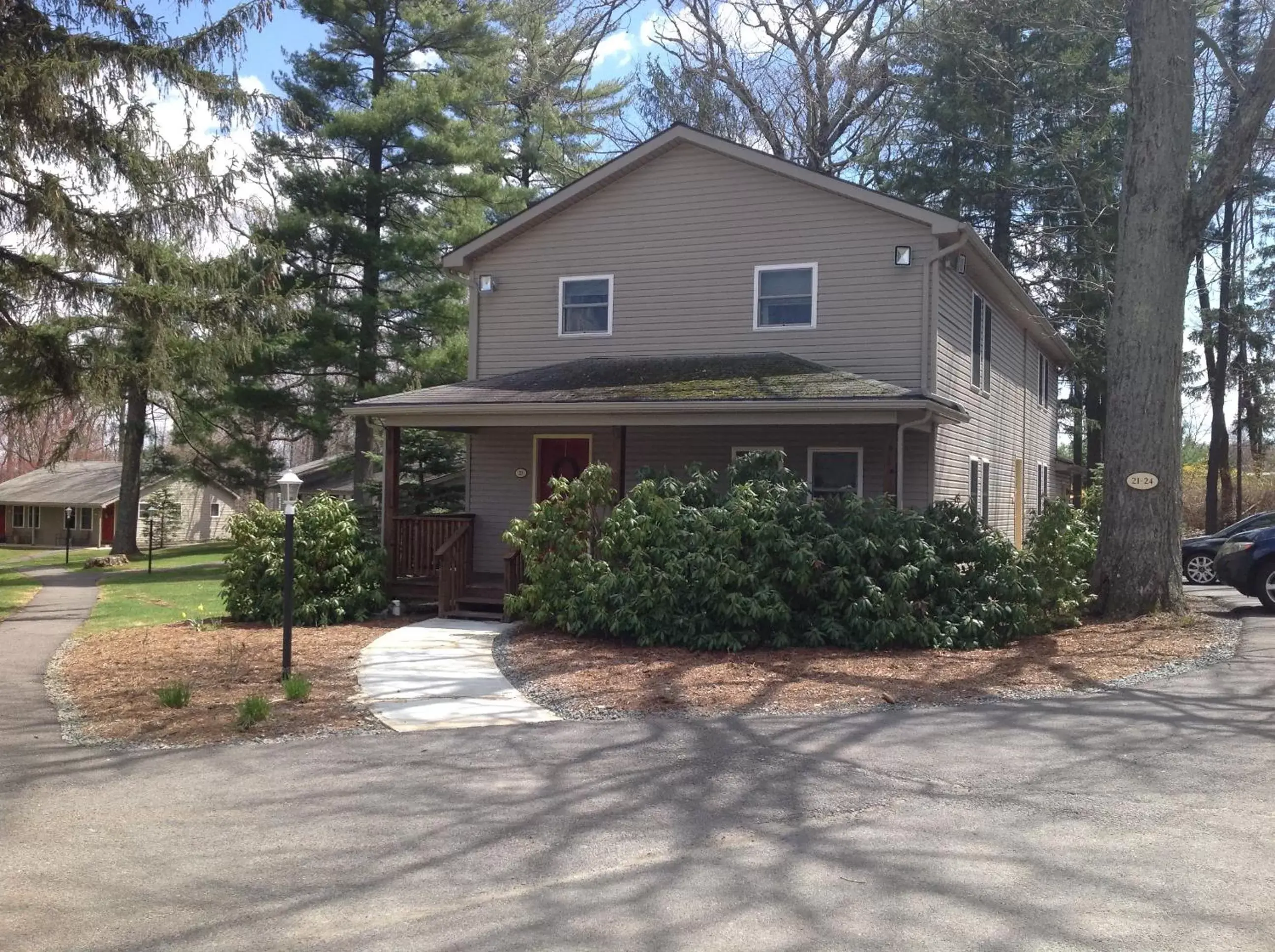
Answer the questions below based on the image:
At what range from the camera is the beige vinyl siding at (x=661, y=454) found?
15.0 metres

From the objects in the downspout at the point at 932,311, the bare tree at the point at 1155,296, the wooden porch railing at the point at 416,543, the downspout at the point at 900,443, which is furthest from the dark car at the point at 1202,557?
the wooden porch railing at the point at 416,543

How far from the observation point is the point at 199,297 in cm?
1541

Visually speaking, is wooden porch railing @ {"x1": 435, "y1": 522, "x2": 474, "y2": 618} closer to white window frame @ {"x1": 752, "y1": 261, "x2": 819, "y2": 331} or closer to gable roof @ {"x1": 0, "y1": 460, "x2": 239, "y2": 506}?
white window frame @ {"x1": 752, "y1": 261, "x2": 819, "y2": 331}

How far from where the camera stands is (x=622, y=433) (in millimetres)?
14328

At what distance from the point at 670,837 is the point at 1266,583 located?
11472mm

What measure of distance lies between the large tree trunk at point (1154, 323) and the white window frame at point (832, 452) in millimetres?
3421

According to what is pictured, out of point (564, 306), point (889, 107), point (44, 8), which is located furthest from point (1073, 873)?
point (889, 107)

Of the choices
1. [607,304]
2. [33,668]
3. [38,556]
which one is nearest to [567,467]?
[607,304]

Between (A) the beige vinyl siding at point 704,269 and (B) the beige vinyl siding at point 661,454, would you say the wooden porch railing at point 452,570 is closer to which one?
(B) the beige vinyl siding at point 661,454

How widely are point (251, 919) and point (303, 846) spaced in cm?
94

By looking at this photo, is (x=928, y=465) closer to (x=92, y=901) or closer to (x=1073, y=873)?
(x=1073, y=873)

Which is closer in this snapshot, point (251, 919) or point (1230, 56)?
point (251, 919)

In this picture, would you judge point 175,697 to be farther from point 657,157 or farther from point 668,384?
point 657,157

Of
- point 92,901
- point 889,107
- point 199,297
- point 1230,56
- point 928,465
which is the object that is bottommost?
point 92,901
